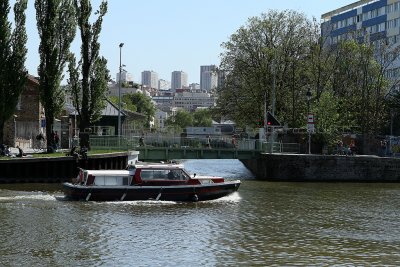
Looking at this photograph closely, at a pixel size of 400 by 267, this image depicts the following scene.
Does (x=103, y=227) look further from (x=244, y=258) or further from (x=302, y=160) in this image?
(x=302, y=160)

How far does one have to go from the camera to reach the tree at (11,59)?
54438 mm

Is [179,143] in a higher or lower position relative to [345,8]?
lower

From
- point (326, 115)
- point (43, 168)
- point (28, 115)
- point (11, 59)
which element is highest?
point (11, 59)

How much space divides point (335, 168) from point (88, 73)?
23.2 m

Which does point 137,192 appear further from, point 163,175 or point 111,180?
point 163,175

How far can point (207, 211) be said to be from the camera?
36156 millimetres

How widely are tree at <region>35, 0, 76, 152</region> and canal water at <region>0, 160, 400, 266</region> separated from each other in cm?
1426

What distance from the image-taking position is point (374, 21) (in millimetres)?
115750

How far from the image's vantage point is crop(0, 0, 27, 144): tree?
2143 inches

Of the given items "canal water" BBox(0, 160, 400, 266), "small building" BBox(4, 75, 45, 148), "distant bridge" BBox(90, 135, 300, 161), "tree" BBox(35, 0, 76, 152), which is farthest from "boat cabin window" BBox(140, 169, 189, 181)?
"small building" BBox(4, 75, 45, 148)

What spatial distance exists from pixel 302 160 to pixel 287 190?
11.5 m

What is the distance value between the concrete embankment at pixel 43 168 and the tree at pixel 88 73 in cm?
810

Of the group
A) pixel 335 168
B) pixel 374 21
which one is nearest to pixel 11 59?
pixel 335 168

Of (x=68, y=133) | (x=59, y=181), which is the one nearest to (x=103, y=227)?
(x=59, y=181)
